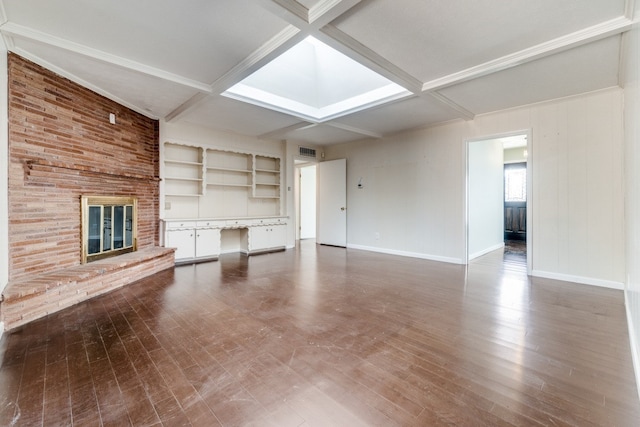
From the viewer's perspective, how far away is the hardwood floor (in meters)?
1.52

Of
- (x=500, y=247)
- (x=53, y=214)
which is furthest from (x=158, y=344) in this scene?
(x=500, y=247)

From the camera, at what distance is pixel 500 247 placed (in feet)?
23.1

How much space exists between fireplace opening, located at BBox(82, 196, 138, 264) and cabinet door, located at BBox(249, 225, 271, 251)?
86.0 inches

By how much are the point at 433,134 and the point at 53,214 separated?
5989 millimetres

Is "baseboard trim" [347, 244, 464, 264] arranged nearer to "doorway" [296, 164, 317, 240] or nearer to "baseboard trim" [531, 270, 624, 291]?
"baseboard trim" [531, 270, 624, 291]

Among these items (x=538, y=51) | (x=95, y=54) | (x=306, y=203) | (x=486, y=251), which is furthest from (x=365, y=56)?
(x=306, y=203)

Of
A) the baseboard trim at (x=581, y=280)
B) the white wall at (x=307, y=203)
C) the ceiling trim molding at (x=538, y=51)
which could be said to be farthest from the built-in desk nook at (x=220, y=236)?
the baseboard trim at (x=581, y=280)

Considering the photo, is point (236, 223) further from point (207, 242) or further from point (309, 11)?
point (309, 11)

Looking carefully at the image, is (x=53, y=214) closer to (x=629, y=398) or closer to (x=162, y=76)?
(x=162, y=76)

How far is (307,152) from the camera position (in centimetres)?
750

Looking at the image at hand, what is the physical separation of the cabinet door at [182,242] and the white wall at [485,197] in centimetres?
518

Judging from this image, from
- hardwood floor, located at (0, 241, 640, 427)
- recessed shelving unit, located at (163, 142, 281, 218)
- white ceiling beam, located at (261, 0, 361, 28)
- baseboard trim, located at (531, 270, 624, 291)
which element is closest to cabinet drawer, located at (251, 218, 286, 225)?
recessed shelving unit, located at (163, 142, 281, 218)

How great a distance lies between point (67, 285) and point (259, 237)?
359 centimetres

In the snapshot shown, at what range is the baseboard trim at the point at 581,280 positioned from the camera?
373 centimetres
